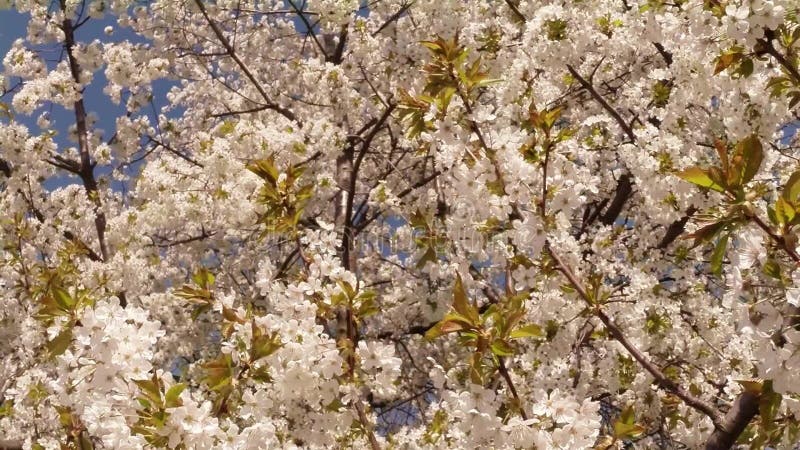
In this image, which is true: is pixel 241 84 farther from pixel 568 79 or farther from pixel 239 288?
pixel 568 79

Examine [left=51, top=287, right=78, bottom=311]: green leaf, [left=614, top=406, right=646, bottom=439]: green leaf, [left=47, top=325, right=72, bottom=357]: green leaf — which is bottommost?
[left=614, top=406, right=646, bottom=439]: green leaf

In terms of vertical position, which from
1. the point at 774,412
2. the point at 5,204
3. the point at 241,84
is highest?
the point at 241,84

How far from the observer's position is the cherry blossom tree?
7.61 feet

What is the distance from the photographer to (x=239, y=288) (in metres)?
8.10

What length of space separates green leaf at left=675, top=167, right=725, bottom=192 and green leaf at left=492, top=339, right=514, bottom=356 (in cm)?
76

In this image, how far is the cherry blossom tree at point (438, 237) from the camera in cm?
232

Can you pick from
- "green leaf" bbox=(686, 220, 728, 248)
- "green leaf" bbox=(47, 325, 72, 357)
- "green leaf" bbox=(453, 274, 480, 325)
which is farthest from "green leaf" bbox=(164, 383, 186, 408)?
"green leaf" bbox=(686, 220, 728, 248)

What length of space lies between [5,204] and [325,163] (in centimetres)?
371

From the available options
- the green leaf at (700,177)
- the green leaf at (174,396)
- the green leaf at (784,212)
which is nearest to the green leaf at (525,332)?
the green leaf at (700,177)

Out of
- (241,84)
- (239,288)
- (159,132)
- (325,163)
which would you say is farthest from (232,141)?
(241,84)

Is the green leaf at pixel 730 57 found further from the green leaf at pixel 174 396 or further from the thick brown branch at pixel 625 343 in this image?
the green leaf at pixel 174 396

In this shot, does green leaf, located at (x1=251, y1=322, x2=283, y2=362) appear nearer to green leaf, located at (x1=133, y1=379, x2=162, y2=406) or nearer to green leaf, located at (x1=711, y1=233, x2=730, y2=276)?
green leaf, located at (x1=133, y1=379, x2=162, y2=406)

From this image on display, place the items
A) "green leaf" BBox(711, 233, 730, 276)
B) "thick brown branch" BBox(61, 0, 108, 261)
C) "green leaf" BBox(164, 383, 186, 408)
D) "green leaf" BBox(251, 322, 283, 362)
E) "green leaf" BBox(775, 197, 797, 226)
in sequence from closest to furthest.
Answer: "green leaf" BBox(775, 197, 797, 226) < "green leaf" BBox(711, 233, 730, 276) < "green leaf" BBox(164, 383, 186, 408) < "green leaf" BBox(251, 322, 283, 362) < "thick brown branch" BBox(61, 0, 108, 261)

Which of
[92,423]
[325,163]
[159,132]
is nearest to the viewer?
[92,423]
